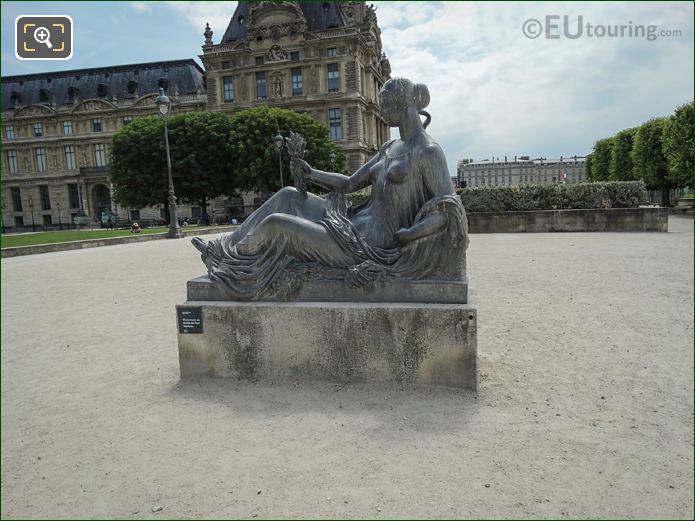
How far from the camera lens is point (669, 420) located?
9.78 ft

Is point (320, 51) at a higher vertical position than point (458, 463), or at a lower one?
higher

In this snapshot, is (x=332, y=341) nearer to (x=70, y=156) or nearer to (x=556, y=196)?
(x=556, y=196)

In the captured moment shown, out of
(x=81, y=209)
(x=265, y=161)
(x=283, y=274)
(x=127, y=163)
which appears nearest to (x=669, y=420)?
(x=283, y=274)

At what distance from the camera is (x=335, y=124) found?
2089 inches

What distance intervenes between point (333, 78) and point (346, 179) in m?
52.3

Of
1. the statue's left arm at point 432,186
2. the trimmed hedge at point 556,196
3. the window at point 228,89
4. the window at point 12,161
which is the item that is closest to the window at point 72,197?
the window at point 12,161

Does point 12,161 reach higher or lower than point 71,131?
lower

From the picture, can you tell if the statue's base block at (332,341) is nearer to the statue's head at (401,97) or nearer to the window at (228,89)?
the statue's head at (401,97)

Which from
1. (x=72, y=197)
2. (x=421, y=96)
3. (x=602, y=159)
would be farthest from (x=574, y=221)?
(x=72, y=197)

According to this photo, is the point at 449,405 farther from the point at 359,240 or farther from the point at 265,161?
the point at 265,161

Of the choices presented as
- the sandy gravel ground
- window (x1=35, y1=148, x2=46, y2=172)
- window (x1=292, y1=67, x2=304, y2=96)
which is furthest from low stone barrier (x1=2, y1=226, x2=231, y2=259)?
window (x1=35, y1=148, x2=46, y2=172)

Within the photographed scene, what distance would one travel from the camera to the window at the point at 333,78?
52.4 meters

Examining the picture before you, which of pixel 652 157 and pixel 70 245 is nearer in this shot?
pixel 70 245

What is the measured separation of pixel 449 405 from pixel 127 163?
4460 cm
